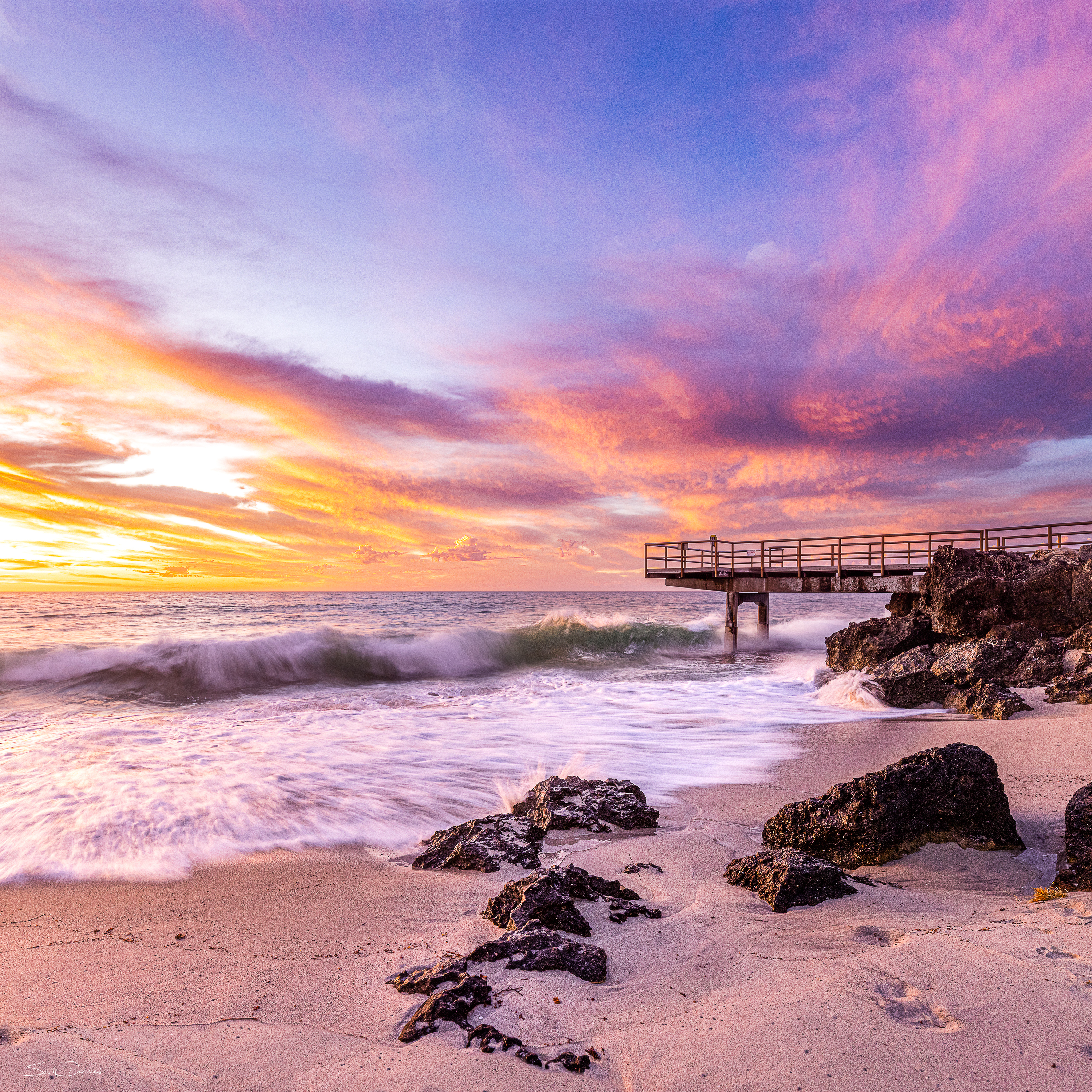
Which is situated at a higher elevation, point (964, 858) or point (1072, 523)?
point (1072, 523)

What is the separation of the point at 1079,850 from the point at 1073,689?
8.98 m

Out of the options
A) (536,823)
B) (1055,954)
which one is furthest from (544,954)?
(536,823)

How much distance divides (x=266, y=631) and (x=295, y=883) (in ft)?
103

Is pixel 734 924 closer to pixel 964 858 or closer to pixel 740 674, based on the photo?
pixel 964 858

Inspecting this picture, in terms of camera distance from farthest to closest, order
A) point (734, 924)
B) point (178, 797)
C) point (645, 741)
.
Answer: point (645, 741), point (178, 797), point (734, 924)

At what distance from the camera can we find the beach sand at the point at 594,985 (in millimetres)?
2389

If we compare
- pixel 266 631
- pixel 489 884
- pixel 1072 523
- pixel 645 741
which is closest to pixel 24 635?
pixel 266 631

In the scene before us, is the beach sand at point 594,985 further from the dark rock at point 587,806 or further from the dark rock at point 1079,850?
the dark rock at point 587,806

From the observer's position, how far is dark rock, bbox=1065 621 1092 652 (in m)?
13.6

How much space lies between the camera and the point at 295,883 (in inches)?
195

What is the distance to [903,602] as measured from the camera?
22.4 metres

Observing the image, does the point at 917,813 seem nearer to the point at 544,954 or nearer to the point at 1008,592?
the point at 544,954

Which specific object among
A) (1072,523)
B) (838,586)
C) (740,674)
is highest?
(1072,523)

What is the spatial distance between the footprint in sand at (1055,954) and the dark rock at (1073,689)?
31.9 ft
